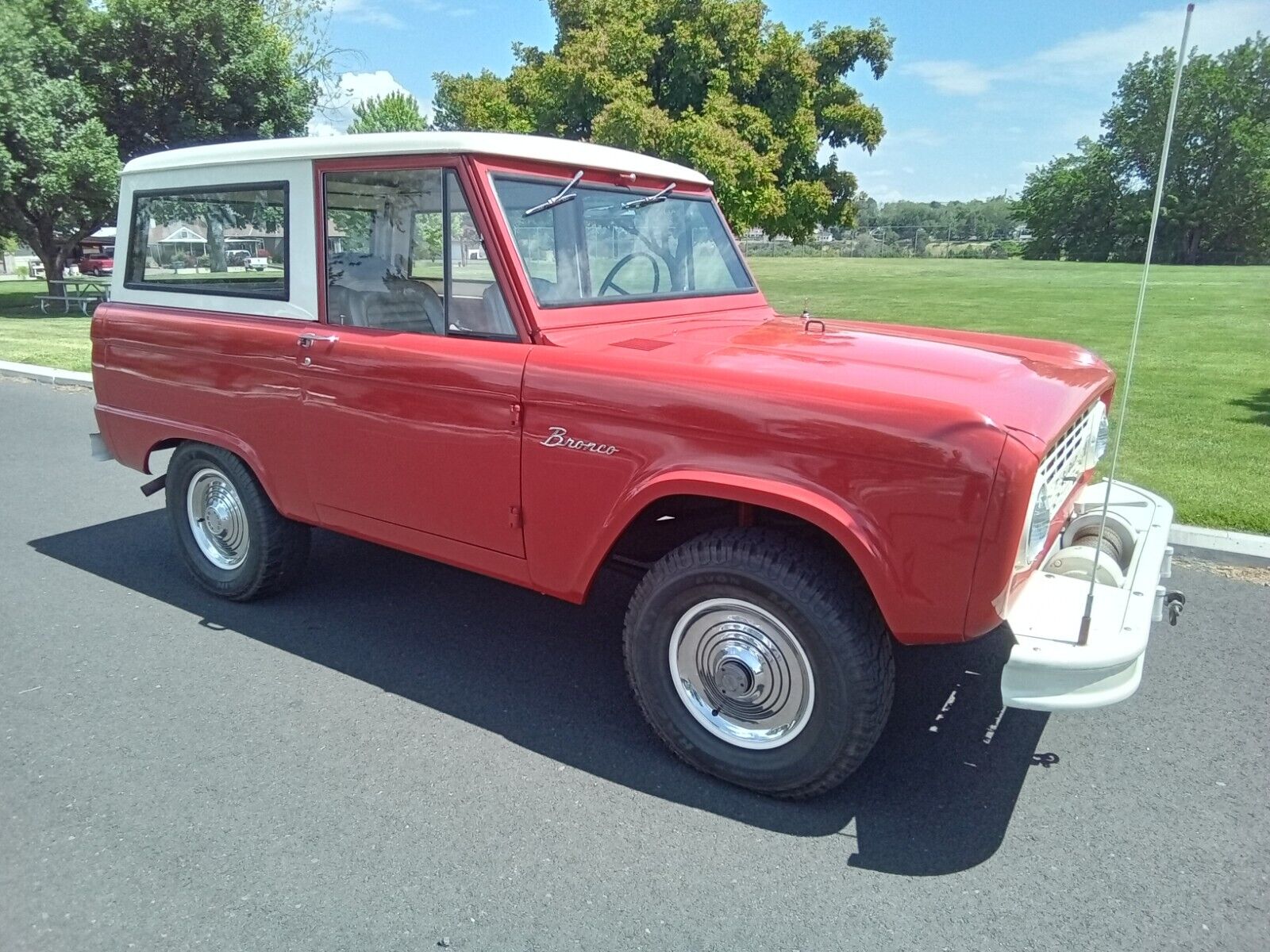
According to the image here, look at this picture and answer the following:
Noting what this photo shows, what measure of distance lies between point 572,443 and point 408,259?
1326mm

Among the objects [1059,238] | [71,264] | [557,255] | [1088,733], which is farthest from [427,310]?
[1059,238]

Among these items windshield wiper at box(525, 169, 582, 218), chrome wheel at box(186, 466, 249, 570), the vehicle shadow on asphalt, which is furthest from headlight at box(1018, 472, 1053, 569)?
chrome wheel at box(186, 466, 249, 570)

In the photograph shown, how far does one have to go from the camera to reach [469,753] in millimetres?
3184

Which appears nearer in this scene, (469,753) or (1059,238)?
(469,753)

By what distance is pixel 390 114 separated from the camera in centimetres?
2325

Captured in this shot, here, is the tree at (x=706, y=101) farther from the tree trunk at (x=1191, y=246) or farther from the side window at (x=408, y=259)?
the tree trunk at (x=1191, y=246)

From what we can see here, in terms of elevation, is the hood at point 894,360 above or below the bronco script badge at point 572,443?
above

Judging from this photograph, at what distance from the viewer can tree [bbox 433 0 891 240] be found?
17.6 metres

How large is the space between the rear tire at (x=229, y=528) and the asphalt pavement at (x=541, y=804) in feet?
0.58

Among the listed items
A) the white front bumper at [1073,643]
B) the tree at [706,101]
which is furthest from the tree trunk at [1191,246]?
the white front bumper at [1073,643]

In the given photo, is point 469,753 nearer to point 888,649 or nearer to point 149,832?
point 149,832

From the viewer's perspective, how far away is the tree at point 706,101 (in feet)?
57.9

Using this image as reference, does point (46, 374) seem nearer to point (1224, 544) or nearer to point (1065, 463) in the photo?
point (1065, 463)

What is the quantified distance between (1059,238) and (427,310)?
5848cm
